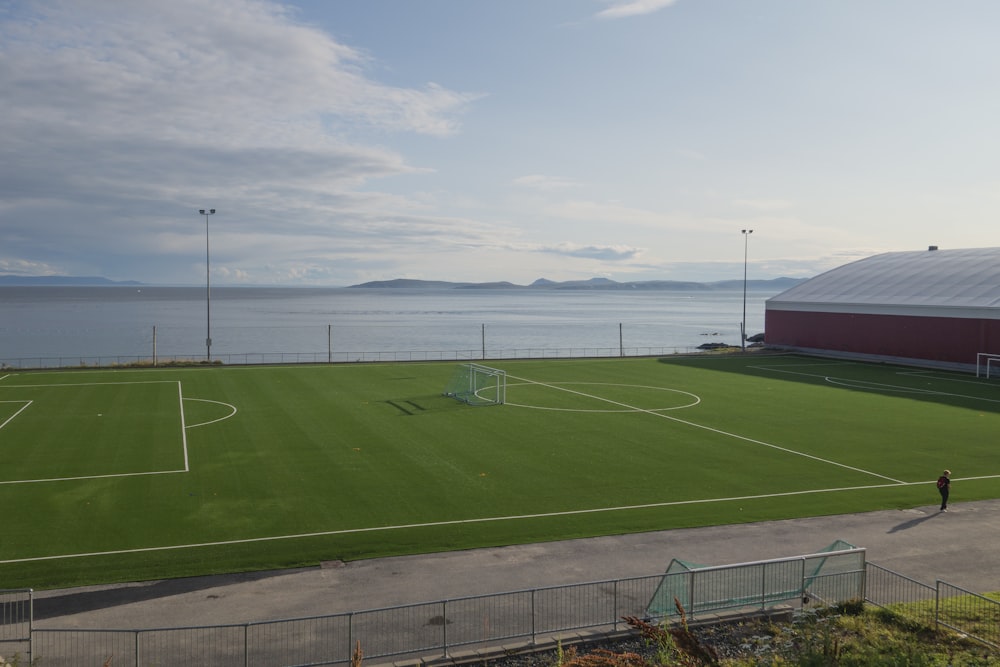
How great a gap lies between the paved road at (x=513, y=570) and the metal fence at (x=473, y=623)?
0.99m

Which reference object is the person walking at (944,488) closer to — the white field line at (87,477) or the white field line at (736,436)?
the white field line at (736,436)

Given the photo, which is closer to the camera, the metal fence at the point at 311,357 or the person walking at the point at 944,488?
the person walking at the point at 944,488

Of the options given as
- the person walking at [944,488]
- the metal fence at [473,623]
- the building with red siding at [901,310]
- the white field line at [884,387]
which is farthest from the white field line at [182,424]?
the building with red siding at [901,310]

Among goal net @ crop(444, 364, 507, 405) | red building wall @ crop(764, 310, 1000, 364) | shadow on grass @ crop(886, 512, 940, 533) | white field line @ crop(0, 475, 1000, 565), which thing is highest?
red building wall @ crop(764, 310, 1000, 364)

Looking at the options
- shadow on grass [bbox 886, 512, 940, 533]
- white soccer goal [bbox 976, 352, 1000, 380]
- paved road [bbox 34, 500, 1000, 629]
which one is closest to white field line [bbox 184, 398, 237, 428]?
paved road [bbox 34, 500, 1000, 629]

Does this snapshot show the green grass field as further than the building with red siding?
No

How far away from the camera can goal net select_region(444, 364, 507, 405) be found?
47031 mm

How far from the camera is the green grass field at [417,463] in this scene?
22500 mm

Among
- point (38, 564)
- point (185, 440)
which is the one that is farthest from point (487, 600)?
point (185, 440)

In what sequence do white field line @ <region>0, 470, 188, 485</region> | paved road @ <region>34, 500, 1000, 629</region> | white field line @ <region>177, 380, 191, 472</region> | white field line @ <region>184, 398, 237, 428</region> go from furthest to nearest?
1. white field line @ <region>184, 398, 237, 428</region>
2. white field line @ <region>177, 380, 191, 472</region>
3. white field line @ <region>0, 470, 188, 485</region>
4. paved road @ <region>34, 500, 1000, 629</region>

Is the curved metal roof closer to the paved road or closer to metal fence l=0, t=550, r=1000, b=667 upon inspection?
the paved road

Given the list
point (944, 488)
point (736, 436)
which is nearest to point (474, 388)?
point (736, 436)

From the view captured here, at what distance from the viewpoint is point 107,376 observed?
2263 inches

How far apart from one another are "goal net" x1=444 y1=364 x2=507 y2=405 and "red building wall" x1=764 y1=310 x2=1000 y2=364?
118ft
